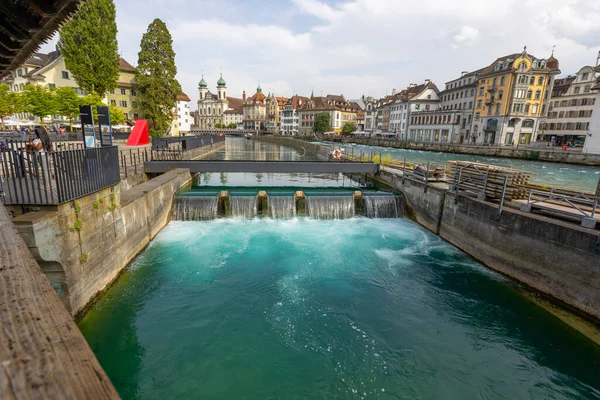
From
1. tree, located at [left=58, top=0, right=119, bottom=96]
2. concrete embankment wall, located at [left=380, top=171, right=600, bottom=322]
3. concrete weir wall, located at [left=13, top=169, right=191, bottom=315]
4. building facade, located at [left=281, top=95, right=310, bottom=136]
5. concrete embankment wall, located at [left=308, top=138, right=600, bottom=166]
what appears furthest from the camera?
building facade, located at [left=281, top=95, right=310, bottom=136]

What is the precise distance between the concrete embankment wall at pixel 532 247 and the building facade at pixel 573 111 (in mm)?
72624

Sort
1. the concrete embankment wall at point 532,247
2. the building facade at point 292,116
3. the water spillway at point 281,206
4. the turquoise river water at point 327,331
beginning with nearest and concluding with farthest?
the turquoise river water at point 327,331 < the concrete embankment wall at point 532,247 < the water spillway at point 281,206 < the building facade at point 292,116

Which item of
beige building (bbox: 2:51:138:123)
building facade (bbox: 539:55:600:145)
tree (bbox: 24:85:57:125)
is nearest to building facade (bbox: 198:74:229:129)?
beige building (bbox: 2:51:138:123)

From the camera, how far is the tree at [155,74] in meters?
48.5

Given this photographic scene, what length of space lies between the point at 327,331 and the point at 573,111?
3491 inches

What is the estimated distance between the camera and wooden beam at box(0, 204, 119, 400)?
1094 millimetres

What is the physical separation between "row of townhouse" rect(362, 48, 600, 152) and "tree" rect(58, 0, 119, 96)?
74217 millimetres

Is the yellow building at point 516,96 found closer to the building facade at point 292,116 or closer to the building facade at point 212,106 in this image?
the building facade at point 292,116

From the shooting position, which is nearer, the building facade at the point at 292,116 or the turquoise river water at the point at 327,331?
the turquoise river water at the point at 327,331

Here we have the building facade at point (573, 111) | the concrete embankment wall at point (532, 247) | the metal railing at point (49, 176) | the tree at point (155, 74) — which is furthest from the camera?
the building facade at point (573, 111)

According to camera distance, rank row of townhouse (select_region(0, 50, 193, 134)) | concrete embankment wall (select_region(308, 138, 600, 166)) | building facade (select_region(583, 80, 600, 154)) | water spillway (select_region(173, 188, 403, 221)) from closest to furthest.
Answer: water spillway (select_region(173, 188, 403, 221)) < concrete embankment wall (select_region(308, 138, 600, 166)) < building facade (select_region(583, 80, 600, 154)) < row of townhouse (select_region(0, 50, 193, 134))

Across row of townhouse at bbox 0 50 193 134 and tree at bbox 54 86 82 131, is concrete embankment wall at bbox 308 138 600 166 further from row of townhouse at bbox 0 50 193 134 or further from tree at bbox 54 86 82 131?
→ tree at bbox 54 86 82 131

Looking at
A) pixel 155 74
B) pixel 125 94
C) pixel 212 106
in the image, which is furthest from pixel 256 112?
pixel 155 74

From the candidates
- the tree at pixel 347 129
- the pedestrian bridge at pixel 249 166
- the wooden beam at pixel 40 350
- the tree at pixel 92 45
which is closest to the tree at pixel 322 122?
the tree at pixel 347 129
